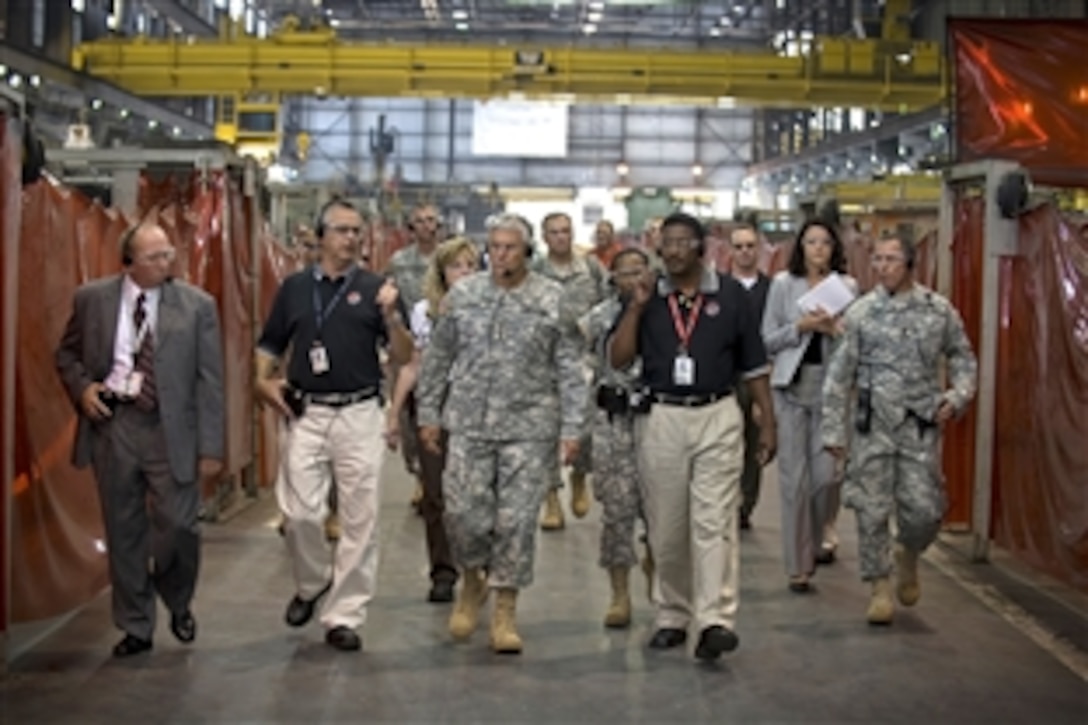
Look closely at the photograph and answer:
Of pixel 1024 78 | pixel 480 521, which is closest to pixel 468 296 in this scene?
pixel 480 521

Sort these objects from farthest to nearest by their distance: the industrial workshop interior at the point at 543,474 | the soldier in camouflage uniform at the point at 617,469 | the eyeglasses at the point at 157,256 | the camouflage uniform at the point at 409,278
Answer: the camouflage uniform at the point at 409,278, the soldier in camouflage uniform at the point at 617,469, the eyeglasses at the point at 157,256, the industrial workshop interior at the point at 543,474

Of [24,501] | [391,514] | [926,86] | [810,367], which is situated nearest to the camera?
[24,501]

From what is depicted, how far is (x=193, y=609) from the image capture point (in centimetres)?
782

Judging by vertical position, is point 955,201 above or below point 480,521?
above

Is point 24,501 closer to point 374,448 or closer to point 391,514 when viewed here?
point 374,448

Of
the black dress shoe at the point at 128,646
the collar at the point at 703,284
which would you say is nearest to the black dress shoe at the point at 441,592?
the black dress shoe at the point at 128,646

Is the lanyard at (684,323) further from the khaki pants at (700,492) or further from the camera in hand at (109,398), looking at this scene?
the camera in hand at (109,398)

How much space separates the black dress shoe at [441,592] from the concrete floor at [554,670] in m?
0.08

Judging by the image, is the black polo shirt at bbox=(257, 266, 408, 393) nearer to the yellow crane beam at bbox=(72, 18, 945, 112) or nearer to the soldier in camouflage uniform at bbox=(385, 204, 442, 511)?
the soldier in camouflage uniform at bbox=(385, 204, 442, 511)

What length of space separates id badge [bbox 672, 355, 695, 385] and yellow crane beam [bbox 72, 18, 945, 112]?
19.6m

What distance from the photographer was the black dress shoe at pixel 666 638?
7.11 m

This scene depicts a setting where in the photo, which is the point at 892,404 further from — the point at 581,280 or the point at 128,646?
the point at 128,646

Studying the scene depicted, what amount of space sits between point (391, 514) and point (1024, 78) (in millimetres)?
5394

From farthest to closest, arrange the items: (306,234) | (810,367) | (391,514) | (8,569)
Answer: (306,234), (391,514), (810,367), (8,569)
